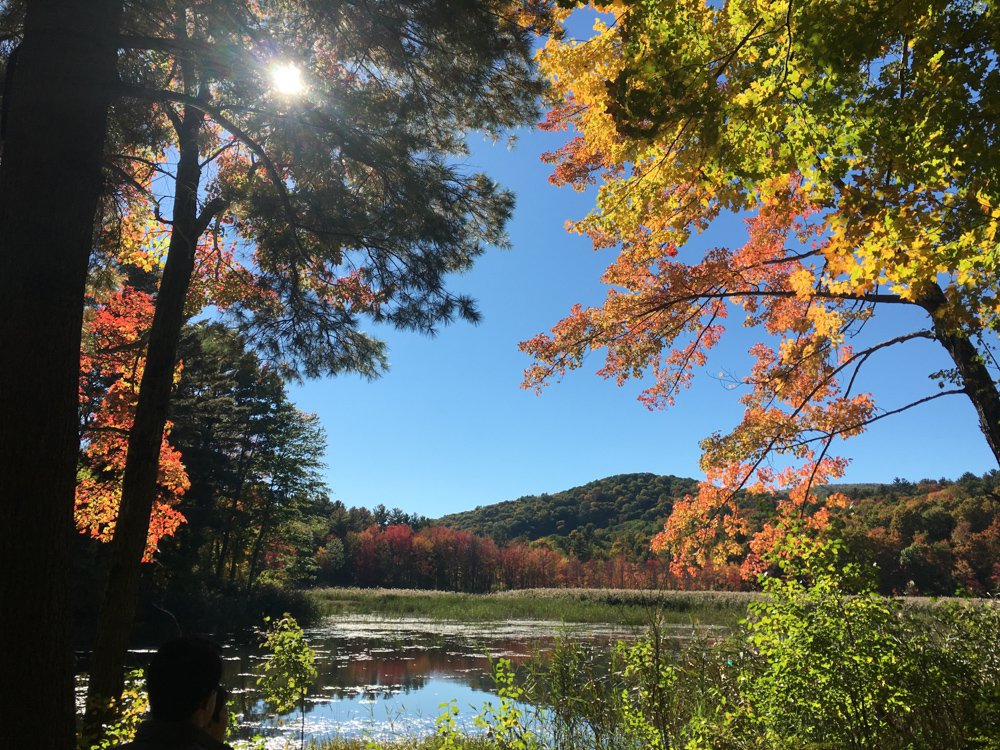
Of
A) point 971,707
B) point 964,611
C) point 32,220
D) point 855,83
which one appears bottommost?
point 971,707

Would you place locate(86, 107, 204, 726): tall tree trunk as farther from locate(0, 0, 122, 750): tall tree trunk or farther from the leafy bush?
the leafy bush

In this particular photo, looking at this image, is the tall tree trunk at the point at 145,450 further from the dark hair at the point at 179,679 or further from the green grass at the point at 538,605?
the green grass at the point at 538,605

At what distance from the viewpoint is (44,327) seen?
8.75 ft

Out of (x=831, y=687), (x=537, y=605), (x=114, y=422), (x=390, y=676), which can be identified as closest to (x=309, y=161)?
(x=831, y=687)

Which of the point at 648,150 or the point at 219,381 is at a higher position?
the point at 219,381

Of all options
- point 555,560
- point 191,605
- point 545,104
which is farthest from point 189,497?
point 555,560

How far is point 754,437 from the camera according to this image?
723cm

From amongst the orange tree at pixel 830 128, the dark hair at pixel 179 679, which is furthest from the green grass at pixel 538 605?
the dark hair at pixel 179 679

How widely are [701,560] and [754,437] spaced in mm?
1920

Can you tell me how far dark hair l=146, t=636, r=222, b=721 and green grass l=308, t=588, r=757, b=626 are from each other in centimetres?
1808

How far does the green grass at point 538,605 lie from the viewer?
69.6 ft

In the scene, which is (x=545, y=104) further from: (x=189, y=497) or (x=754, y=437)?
(x=189, y=497)

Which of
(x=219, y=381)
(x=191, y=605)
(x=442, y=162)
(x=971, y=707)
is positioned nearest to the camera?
(x=971, y=707)

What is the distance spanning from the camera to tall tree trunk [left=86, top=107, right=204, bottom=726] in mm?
4301
